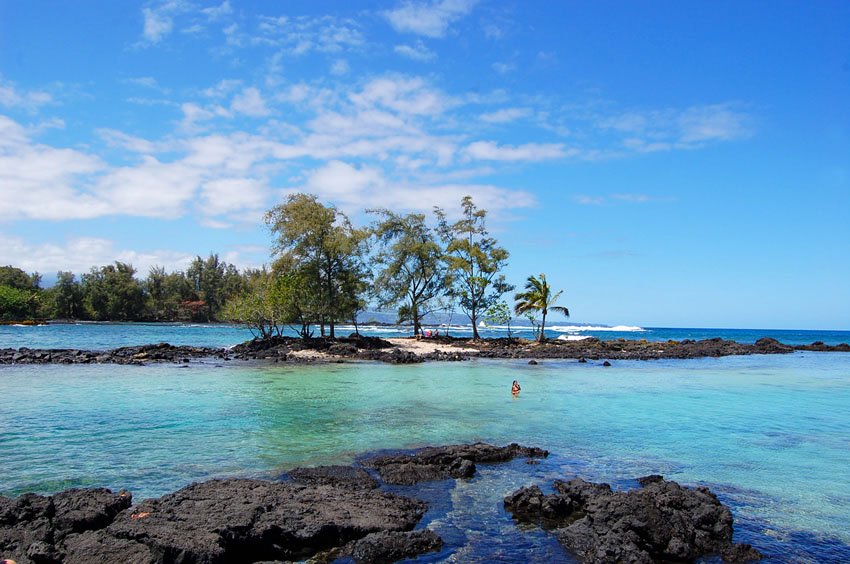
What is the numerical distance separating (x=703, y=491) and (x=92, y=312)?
4583 inches

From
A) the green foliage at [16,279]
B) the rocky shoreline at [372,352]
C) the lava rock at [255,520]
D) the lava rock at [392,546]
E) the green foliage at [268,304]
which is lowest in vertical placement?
the lava rock at [392,546]

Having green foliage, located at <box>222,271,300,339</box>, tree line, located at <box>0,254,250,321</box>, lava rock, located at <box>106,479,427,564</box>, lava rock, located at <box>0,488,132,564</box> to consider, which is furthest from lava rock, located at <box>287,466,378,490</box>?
tree line, located at <box>0,254,250,321</box>

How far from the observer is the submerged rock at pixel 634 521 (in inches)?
306

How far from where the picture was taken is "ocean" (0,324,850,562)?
952cm

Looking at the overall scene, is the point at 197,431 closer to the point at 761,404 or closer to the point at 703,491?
the point at 703,491

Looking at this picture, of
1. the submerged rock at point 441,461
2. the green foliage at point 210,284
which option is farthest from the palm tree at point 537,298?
the green foliage at point 210,284

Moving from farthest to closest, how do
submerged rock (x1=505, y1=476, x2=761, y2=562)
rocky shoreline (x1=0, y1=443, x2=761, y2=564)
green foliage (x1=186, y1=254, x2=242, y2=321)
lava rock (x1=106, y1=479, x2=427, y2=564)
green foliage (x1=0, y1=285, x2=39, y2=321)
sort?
green foliage (x1=186, y1=254, x2=242, y2=321) → green foliage (x1=0, y1=285, x2=39, y2=321) → submerged rock (x1=505, y1=476, x2=761, y2=562) → lava rock (x1=106, y1=479, x2=427, y2=564) → rocky shoreline (x1=0, y1=443, x2=761, y2=564)

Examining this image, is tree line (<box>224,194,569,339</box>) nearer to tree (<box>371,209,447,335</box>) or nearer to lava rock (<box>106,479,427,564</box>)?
tree (<box>371,209,447,335</box>)

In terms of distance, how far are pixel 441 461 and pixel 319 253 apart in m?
34.9

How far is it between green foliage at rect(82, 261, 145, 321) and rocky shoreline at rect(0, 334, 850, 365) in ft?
240

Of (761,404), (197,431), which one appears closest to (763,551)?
(197,431)

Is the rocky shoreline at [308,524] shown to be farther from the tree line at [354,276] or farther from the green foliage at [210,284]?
the green foliage at [210,284]

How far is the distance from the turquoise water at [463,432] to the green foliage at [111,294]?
84193 mm

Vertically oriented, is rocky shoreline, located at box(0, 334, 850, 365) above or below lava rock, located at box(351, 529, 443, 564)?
above
